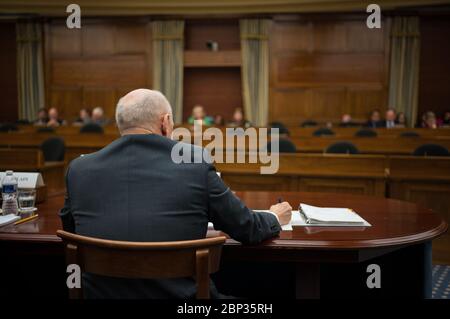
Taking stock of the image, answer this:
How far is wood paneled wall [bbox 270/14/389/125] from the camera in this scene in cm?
1141

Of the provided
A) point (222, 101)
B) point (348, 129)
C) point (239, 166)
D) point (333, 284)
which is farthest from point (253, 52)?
point (333, 284)

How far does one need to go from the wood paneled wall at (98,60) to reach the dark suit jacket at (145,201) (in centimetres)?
1065

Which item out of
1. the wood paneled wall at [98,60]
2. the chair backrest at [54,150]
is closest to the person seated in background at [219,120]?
the wood paneled wall at [98,60]

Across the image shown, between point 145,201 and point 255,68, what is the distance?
410 inches

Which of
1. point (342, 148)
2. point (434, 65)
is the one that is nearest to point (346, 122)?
point (434, 65)

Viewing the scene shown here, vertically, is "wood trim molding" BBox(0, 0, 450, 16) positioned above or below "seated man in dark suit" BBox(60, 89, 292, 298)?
above

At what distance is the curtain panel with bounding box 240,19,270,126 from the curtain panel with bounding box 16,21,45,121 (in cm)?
515

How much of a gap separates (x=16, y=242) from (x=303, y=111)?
10.3 m

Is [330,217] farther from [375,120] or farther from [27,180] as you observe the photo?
[375,120]

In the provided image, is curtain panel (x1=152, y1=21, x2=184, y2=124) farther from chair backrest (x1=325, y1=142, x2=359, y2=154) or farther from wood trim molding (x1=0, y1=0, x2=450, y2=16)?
chair backrest (x1=325, y1=142, x2=359, y2=154)

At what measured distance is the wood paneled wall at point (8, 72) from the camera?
1255cm

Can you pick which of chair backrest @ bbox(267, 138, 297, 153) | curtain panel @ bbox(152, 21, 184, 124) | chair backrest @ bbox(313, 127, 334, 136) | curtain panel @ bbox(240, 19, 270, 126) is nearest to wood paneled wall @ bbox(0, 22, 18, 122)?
curtain panel @ bbox(152, 21, 184, 124)

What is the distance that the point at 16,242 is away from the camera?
75.2 inches
